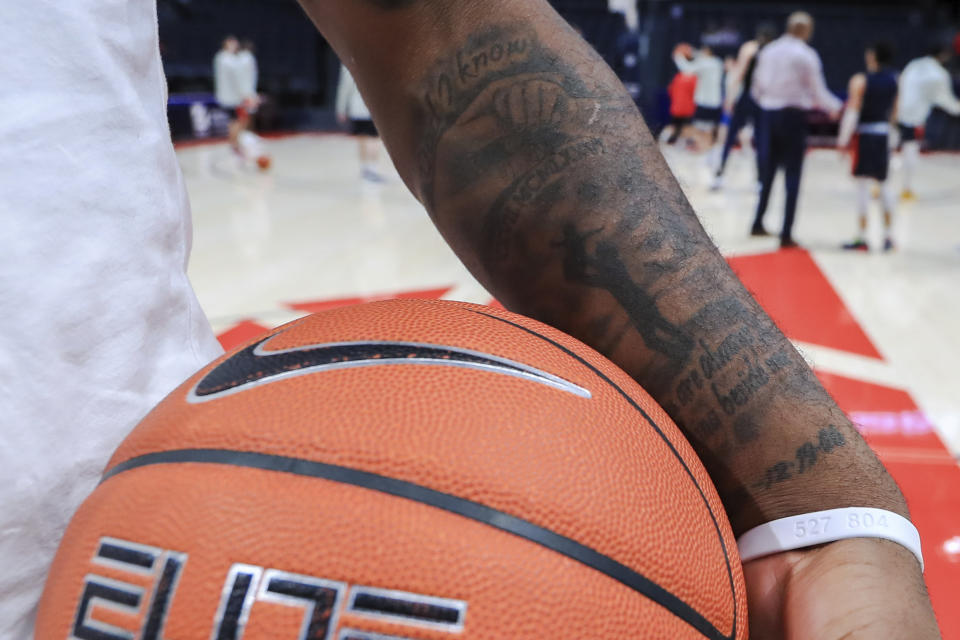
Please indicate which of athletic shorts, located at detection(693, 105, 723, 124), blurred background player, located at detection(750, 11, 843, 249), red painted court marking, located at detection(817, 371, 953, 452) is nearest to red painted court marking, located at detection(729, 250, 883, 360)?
red painted court marking, located at detection(817, 371, 953, 452)

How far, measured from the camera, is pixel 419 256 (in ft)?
13.0

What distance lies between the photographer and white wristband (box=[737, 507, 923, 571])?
0.69 meters

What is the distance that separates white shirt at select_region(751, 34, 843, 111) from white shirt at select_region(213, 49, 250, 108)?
595 cm

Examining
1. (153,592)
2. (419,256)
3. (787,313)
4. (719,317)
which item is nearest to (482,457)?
(153,592)

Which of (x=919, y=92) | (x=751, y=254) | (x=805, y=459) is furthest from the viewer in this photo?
(x=919, y=92)

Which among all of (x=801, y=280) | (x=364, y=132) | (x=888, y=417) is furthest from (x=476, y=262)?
(x=364, y=132)

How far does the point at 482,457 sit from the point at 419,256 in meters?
3.45

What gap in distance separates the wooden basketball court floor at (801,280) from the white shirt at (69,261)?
665 mm

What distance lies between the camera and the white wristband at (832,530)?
688 mm

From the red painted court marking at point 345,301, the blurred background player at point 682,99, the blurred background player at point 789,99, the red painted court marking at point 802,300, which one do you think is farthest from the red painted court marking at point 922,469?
the blurred background player at point 682,99

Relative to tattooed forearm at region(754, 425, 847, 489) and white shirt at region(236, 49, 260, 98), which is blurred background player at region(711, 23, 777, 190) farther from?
white shirt at region(236, 49, 260, 98)

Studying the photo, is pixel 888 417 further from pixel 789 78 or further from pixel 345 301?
pixel 789 78

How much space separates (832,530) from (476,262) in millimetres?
488

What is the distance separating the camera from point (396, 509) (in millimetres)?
513
